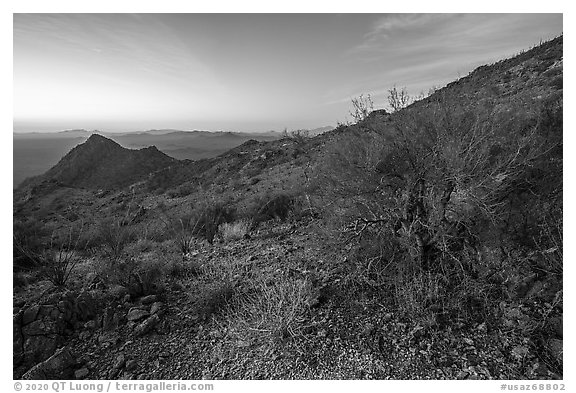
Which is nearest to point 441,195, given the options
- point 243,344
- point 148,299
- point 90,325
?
point 243,344

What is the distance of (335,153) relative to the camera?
4.12m

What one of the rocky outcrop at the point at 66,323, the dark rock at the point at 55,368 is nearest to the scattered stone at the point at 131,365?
the rocky outcrop at the point at 66,323

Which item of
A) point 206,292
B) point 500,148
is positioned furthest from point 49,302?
point 500,148

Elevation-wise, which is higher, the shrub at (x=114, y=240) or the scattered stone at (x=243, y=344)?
the shrub at (x=114, y=240)

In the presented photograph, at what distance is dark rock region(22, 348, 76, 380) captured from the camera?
2814mm

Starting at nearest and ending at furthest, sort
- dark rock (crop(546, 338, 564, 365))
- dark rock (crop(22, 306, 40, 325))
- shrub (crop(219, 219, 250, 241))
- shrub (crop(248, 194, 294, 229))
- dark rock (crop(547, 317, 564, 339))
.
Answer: dark rock (crop(546, 338, 564, 365))
dark rock (crop(547, 317, 564, 339))
dark rock (crop(22, 306, 40, 325))
shrub (crop(219, 219, 250, 241))
shrub (crop(248, 194, 294, 229))

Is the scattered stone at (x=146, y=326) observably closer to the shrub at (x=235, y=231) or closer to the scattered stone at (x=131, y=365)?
the scattered stone at (x=131, y=365)

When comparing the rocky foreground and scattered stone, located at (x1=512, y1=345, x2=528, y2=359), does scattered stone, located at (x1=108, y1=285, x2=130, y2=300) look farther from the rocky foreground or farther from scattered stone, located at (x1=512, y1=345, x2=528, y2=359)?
scattered stone, located at (x1=512, y1=345, x2=528, y2=359)

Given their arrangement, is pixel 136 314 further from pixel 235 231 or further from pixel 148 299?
pixel 235 231

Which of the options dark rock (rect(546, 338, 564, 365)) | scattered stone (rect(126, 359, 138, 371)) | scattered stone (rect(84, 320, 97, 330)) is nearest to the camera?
dark rock (rect(546, 338, 564, 365))

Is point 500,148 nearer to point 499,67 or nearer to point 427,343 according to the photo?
point 427,343

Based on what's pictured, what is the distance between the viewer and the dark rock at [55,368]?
281cm

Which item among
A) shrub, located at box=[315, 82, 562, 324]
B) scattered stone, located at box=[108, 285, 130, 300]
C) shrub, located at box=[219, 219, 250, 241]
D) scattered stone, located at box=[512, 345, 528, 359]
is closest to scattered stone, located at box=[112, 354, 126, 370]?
scattered stone, located at box=[108, 285, 130, 300]

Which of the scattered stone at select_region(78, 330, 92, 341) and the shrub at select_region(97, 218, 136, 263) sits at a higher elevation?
the shrub at select_region(97, 218, 136, 263)
